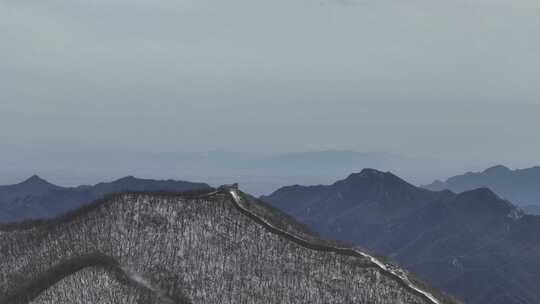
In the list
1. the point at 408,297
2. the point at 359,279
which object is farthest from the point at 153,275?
the point at 408,297

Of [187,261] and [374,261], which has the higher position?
[374,261]

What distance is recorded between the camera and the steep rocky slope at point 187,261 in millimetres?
81250

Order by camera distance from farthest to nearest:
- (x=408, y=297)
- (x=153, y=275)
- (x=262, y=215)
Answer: (x=262, y=215), (x=153, y=275), (x=408, y=297)

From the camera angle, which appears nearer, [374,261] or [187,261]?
[374,261]

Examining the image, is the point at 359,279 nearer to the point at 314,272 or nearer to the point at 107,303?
the point at 314,272

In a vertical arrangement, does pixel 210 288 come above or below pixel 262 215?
below

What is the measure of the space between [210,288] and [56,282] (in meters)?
21.0

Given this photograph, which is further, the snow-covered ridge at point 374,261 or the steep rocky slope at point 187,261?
the steep rocky slope at point 187,261

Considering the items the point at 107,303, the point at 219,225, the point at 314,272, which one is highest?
the point at 219,225

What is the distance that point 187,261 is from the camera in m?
85.8

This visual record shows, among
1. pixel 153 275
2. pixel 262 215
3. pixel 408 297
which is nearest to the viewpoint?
pixel 408 297

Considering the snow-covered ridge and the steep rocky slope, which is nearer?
the snow-covered ridge

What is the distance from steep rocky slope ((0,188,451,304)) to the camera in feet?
267

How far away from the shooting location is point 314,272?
8288 cm
